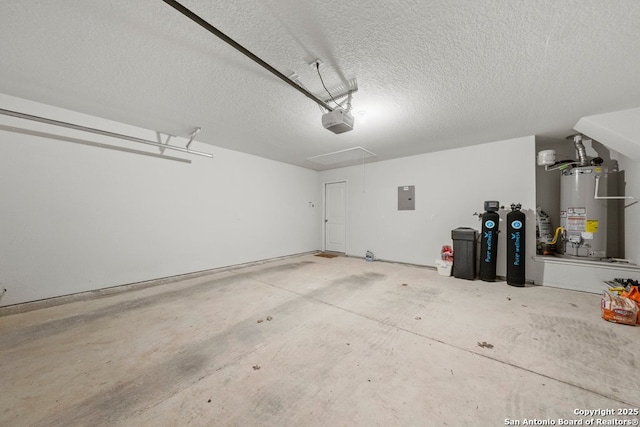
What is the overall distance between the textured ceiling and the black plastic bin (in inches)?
75.8

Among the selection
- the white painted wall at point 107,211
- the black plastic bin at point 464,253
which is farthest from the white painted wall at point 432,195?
the white painted wall at point 107,211

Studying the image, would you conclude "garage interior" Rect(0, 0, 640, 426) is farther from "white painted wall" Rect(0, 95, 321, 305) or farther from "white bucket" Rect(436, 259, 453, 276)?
"white bucket" Rect(436, 259, 453, 276)

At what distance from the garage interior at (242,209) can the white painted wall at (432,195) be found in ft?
0.16

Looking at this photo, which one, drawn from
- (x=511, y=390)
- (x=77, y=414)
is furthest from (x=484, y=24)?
(x=77, y=414)

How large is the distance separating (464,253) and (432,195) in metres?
1.43

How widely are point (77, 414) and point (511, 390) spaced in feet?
8.82

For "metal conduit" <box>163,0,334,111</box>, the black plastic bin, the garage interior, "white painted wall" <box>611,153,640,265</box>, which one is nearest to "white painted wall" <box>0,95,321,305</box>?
the garage interior

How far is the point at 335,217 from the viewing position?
266 inches

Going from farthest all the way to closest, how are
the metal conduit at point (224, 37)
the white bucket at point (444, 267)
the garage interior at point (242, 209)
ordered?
the white bucket at point (444, 267), the garage interior at point (242, 209), the metal conduit at point (224, 37)

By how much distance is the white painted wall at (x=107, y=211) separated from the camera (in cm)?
273

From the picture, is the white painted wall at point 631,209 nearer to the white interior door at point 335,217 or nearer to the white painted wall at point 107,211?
the white interior door at point 335,217

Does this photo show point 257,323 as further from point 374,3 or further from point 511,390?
point 374,3

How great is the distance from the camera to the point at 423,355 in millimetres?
1804

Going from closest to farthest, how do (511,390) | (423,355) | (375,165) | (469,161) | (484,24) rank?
(511,390), (484,24), (423,355), (469,161), (375,165)
